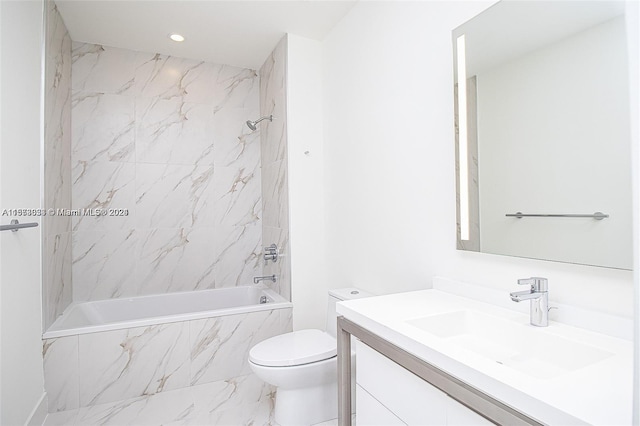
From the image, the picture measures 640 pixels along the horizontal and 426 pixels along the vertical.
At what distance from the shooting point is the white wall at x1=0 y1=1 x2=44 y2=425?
155 centimetres

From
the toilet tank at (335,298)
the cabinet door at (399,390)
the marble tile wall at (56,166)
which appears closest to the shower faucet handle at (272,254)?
the toilet tank at (335,298)

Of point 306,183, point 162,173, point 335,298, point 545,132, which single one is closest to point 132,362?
point 335,298

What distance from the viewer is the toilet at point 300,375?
1812mm

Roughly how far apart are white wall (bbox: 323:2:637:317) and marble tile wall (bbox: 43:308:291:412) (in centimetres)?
87

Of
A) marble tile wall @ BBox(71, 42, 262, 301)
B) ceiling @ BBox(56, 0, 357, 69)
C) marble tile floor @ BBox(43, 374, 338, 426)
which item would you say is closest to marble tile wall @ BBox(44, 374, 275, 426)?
marble tile floor @ BBox(43, 374, 338, 426)

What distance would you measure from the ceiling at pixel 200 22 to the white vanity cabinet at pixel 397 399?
225 cm

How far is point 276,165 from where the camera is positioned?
302 centimetres

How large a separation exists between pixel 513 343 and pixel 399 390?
0.40 metres

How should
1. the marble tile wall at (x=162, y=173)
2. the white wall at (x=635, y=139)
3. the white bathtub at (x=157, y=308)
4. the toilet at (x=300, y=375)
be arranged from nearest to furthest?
the white wall at (x=635, y=139) → the toilet at (x=300, y=375) → the white bathtub at (x=157, y=308) → the marble tile wall at (x=162, y=173)

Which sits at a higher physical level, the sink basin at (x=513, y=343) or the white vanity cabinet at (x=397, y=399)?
the sink basin at (x=513, y=343)

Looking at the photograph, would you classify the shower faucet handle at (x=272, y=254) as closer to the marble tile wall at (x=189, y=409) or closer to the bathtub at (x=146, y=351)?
the bathtub at (x=146, y=351)

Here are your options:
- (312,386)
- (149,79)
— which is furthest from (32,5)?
(312,386)

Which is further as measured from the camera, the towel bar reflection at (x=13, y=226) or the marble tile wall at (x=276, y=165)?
the marble tile wall at (x=276, y=165)

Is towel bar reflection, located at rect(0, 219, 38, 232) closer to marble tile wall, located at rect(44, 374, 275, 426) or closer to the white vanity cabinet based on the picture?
marble tile wall, located at rect(44, 374, 275, 426)
